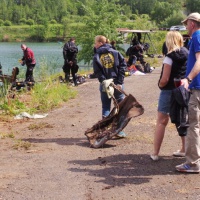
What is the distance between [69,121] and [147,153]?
117 inches

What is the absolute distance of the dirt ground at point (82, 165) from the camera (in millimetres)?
4992

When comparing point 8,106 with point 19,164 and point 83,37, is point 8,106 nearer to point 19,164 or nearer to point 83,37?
point 19,164

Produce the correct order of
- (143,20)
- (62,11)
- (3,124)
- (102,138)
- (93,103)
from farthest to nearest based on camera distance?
(62,11) < (143,20) < (93,103) < (3,124) < (102,138)

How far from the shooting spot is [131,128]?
8.16 metres

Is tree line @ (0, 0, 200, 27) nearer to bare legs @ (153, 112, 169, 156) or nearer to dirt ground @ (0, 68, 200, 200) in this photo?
dirt ground @ (0, 68, 200, 200)

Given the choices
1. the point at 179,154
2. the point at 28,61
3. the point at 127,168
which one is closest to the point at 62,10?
the point at 28,61

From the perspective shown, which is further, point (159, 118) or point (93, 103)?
point (93, 103)

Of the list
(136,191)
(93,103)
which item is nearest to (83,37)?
(93,103)

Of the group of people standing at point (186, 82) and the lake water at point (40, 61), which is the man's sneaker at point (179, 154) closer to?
the group of people standing at point (186, 82)

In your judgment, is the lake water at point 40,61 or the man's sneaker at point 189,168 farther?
the lake water at point 40,61

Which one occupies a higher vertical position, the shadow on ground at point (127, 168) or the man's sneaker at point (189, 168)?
the man's sneaker at point (189, 168)

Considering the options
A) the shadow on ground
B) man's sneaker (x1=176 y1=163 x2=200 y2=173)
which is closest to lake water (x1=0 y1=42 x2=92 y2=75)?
the shadow on ground

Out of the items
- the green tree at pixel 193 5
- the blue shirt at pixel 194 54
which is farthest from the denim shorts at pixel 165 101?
the green tree at pixel 193 5

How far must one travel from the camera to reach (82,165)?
6.04 m
